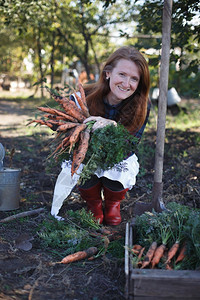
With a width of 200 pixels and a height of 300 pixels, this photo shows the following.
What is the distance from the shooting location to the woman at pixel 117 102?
2.49 metres

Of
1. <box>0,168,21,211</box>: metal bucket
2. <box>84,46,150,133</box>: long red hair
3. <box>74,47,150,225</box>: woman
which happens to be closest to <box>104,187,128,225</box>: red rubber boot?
<box>74,47,150,225</box>: woman

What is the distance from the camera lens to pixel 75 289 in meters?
1.77

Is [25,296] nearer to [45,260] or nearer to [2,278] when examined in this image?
[2,278]

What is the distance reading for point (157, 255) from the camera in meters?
1.74

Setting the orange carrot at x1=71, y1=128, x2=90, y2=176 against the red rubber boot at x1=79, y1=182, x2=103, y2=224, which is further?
the red rubber boot at x1=79, y1=182, x2=103, y2=224

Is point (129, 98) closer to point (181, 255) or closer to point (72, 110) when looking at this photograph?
point (72, 110)

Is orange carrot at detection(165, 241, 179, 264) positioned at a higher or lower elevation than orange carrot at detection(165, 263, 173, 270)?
higher

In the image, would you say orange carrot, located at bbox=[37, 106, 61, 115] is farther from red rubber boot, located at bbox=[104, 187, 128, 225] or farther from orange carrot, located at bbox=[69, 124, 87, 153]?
red rubber boot, located at bbox=[104, 187, 128, 225]

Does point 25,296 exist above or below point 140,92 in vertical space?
below

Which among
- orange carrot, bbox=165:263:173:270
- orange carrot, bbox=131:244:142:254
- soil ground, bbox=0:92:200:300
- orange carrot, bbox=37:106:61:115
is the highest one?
orange carrot, bbox=37:106:61:115

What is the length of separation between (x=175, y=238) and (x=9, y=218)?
1.29m

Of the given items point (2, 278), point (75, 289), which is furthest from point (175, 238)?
point (2, 278)

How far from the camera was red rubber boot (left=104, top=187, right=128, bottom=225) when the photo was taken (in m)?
2.69

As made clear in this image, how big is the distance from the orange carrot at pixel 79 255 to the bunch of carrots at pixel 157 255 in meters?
0.36
